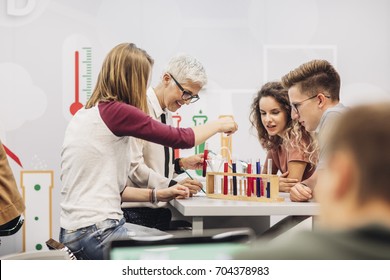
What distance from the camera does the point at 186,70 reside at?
2.11 metres

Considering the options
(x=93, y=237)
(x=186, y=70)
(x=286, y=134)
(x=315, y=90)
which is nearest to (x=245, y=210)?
(x=93, y=237)

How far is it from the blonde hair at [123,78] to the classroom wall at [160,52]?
3.88ft

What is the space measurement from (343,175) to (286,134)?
1.70 metres

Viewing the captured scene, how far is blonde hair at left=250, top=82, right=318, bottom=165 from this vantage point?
1.97 m

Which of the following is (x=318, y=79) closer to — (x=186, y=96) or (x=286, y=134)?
(x=286, y=134)

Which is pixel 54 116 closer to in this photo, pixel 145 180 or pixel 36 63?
pixel 36 63

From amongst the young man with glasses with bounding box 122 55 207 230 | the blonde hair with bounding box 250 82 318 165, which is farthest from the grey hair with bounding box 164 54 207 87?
the blonde hair with bounding box 250 82 318 165

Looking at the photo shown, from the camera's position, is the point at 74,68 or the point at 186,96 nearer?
the point at 186,96

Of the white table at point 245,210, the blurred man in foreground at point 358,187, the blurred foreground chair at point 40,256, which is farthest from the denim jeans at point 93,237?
the blurred man in foreground at point 358,187

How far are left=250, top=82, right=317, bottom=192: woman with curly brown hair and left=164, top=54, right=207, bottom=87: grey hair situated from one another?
0.29 metres

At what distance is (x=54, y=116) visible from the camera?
9.00ft

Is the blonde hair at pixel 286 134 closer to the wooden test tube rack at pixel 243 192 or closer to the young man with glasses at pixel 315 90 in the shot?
the young man with glasses at pixel 315 90

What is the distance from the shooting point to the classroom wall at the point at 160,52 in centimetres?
273

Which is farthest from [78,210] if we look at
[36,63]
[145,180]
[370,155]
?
[36,63]
